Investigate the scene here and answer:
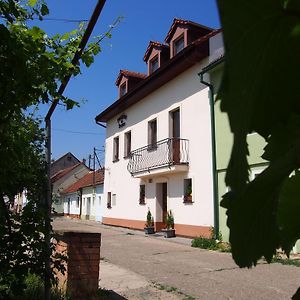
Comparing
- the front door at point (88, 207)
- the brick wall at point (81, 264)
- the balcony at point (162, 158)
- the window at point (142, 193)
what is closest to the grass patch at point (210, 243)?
the balcony at point (162, 158)

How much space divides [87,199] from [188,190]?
65.1ft

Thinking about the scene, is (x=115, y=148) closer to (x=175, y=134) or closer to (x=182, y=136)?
(x=175, y=134)

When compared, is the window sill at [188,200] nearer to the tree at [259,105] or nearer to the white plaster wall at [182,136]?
the white plaster wall at [182,136]

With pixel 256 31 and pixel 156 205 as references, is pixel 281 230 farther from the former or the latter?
pixel 156 205

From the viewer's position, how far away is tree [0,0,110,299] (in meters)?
3.67

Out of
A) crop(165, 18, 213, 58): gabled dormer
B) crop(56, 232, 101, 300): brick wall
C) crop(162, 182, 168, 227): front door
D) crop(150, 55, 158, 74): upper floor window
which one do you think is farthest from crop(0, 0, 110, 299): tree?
crop(150, 55, 158, 74): upper floor window

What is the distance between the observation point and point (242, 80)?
14.0 inches

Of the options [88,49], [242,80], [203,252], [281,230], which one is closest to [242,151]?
[242,80]

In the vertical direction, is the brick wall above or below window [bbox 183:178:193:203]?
below

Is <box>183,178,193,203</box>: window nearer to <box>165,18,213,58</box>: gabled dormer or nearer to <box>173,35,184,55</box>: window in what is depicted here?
<box>165,18,213,58</box>: gabled dormer

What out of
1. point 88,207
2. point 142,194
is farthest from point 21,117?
point 88,207

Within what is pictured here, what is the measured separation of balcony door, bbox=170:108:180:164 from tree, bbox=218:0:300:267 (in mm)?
16654

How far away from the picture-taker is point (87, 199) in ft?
116

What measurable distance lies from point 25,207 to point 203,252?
9147mm
